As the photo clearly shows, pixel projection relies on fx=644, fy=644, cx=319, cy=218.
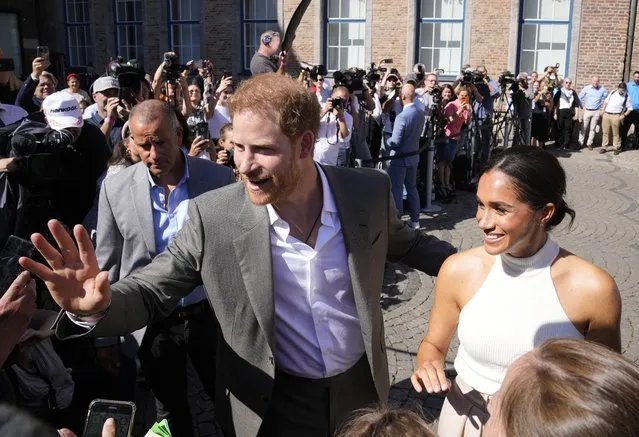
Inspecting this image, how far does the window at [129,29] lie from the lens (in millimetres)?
22672

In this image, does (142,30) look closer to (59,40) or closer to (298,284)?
(59,40)

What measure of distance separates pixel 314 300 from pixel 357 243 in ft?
0.87

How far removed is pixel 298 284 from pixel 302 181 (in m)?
0.38

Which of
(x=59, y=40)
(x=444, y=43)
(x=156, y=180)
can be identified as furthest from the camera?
(x=59, y=40)

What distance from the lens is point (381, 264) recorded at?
2.55 m

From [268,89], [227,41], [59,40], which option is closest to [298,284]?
[268,89]

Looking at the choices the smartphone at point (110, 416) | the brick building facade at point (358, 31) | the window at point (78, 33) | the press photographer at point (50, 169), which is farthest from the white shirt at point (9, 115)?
the window at point (78, 33)

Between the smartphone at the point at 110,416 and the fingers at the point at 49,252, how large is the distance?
50 cm

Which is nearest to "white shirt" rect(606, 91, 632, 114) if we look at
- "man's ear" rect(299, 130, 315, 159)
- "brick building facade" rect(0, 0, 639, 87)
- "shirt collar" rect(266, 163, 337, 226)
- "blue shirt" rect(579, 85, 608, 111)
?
"blue shirt" rect(579, 85, 608, 111)

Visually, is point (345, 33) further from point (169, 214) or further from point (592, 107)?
point (169, 214)

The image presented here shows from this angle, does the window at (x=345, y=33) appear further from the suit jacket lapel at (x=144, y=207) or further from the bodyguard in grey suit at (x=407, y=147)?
the suit jacket lapel at (x=144, y=207)

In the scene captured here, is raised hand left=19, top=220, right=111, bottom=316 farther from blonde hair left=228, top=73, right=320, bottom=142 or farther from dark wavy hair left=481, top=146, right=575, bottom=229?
dark wavy hair left=481, top=146, right=575, bottom=229

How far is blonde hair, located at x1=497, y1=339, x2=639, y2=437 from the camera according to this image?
1.16 metres

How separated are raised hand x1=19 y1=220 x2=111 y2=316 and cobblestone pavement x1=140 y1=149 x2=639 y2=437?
1.39m
